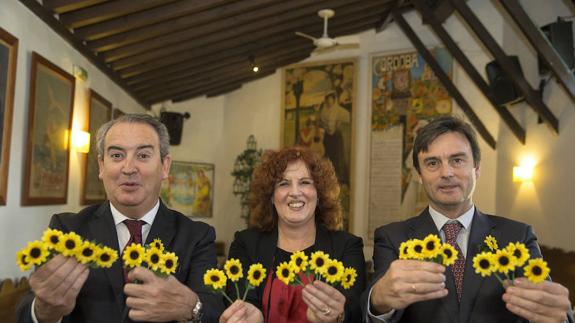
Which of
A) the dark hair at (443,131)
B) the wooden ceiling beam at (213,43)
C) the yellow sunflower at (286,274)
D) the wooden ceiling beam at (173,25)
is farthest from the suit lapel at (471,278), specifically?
the wooden ceiling beam at (213,43)

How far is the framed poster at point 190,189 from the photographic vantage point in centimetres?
1052

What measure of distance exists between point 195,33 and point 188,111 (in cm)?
461

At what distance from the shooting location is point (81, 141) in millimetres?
5977

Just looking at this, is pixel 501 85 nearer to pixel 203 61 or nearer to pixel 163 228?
pixel 203 61

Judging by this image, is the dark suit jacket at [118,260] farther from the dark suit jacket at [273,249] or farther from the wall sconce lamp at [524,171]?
the wall sconce lamp at [524,171]

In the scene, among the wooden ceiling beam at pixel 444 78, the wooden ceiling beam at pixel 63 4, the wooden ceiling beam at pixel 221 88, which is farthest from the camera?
the wooden ceiling beam at pixel 221 88

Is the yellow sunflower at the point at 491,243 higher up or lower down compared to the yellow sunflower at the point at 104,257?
higher up

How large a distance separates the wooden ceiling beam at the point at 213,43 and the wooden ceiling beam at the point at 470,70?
0.96 meters

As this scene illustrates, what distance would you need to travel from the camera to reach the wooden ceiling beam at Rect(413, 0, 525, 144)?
7.53 meters

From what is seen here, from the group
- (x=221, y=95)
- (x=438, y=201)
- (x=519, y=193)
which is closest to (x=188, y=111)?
(x=221, y=95)

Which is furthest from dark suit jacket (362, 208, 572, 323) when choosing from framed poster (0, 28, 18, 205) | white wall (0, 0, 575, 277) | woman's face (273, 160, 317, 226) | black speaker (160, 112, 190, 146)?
black speaker (160, 112, 190, 146)

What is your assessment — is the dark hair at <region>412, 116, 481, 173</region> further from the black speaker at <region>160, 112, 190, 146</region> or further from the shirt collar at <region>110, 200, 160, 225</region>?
the black speaker at <region>160, 112, 190, 146</region>

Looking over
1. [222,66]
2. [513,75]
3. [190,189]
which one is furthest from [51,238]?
[190,189]

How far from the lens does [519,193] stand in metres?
7.44
